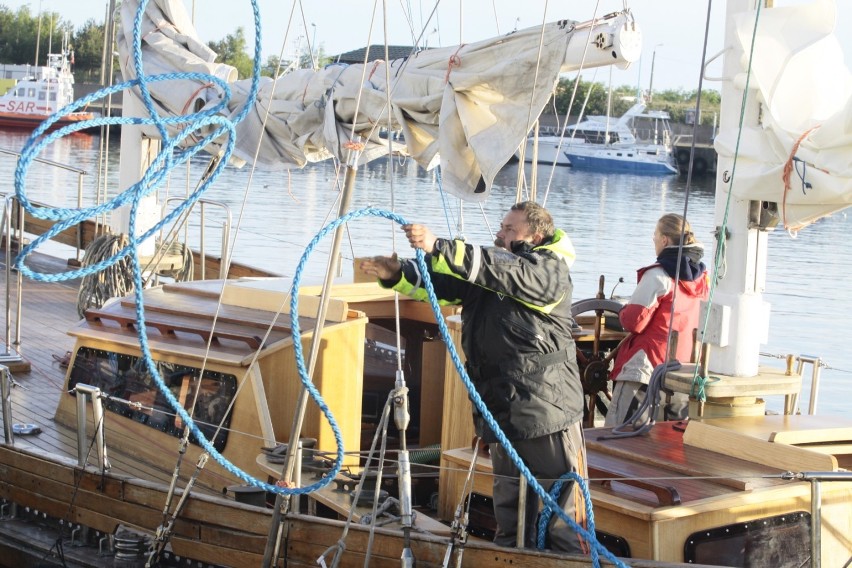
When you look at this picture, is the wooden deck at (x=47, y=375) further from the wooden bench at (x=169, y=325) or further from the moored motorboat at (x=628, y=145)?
the moored motorboat at (x=628, y=145)

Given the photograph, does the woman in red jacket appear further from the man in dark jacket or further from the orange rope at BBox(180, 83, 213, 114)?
the orange rope at BBox(180, 83, 213, 114)

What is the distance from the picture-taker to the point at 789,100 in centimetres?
582

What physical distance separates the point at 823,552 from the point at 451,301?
1.94 meters

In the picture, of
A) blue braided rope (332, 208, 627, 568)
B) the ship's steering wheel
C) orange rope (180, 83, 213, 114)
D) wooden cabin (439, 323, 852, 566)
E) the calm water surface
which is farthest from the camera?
the calm water surface

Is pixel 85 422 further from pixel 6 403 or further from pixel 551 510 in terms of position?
pixel 551 510

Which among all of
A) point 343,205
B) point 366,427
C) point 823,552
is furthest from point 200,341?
point 823,552

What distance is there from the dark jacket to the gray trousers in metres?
0.08

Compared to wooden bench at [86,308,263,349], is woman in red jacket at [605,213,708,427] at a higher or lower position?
Answer: higher

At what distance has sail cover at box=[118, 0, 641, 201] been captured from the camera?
260 inches

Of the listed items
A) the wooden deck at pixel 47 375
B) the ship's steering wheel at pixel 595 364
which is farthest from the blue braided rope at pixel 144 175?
the ship's steering wheel at pixel 595 364

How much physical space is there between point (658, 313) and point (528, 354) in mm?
2035

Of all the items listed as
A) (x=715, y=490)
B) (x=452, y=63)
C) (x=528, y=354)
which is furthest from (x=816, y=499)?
(x=452, y=63)

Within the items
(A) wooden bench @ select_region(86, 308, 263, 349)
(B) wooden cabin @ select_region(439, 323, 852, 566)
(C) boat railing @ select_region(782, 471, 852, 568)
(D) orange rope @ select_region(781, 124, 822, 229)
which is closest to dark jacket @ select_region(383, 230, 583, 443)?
(B) wooden cabin @ select_region(439, 323, 852, 566)

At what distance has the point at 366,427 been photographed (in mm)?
7148
